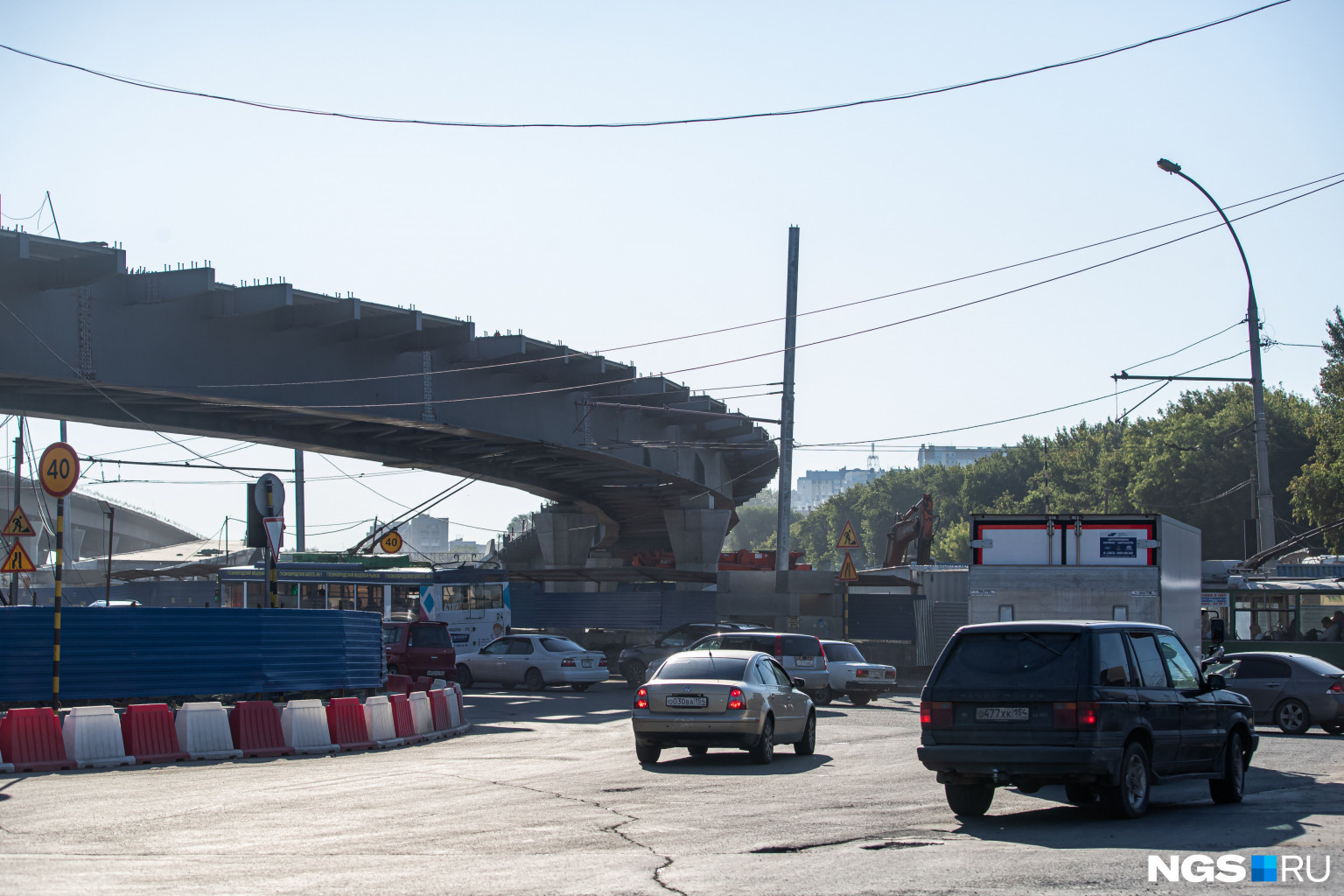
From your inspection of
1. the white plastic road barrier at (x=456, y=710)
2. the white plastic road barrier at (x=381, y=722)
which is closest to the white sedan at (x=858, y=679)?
the white plastic road barrier at (x=456, y=710)

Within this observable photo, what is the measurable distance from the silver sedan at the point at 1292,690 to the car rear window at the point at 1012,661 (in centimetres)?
1262

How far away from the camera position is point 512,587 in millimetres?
46812

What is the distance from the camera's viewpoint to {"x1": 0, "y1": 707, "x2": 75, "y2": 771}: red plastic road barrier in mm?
15156

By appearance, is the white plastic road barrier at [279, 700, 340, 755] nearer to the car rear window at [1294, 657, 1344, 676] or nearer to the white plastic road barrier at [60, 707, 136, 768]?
the white plastic road barrier at [60, 707, 136, 768]

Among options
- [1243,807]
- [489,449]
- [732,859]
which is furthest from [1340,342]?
[732,859]

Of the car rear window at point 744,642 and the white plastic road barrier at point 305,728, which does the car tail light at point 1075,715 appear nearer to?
the white plastic road barrier at point 305,728

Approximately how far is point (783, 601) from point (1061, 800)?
76.1ft

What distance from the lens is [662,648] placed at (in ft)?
109

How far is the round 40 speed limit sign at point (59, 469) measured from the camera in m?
15.7

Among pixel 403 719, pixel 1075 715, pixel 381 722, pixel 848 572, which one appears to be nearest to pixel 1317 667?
pixel 848 572

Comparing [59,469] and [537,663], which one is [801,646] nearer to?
[537,663]

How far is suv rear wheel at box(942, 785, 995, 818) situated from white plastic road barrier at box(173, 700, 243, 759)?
10.0 m

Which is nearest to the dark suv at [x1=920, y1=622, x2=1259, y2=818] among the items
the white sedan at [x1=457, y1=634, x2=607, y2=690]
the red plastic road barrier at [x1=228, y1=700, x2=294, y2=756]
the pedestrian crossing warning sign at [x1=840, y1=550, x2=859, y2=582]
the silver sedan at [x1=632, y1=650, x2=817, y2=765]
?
the silver sedan at [x1=632, y1=650, x2=817, y2=765]

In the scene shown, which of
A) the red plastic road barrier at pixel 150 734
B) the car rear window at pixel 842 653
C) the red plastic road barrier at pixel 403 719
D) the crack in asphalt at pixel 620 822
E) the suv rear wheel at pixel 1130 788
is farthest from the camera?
the car rear window at pixel 842 653
